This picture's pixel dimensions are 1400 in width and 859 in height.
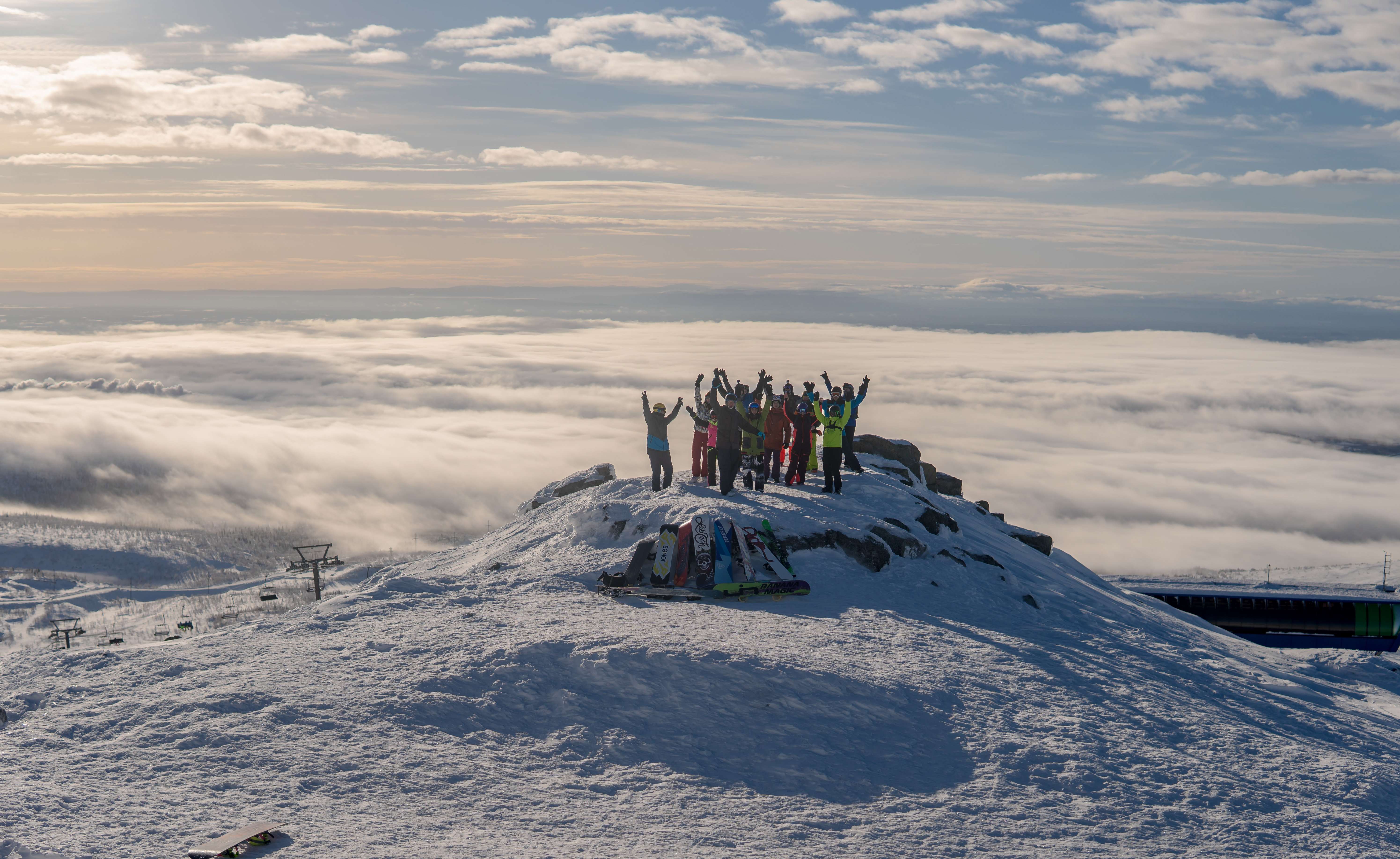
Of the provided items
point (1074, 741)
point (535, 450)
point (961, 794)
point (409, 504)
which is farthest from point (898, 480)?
point (409, 504)

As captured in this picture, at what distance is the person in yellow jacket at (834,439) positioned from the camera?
1942 cm

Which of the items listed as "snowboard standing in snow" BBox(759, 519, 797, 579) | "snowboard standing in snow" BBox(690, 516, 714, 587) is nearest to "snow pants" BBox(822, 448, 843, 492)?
"snowboard standing in snow" BBox(759, 519, 797, 579)

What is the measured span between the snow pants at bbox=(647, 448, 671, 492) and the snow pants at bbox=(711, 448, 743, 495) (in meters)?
1.47

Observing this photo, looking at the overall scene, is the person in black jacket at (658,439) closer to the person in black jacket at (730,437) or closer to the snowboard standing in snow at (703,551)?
the person in black jacket at (730,437)

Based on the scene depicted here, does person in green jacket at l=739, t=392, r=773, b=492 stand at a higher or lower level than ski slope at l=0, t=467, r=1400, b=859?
higher

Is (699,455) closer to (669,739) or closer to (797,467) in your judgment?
(797,467)

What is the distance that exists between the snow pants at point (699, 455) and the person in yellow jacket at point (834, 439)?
113 inches

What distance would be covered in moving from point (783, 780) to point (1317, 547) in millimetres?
169767

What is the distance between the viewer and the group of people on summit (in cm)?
1919

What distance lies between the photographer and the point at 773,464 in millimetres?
21672

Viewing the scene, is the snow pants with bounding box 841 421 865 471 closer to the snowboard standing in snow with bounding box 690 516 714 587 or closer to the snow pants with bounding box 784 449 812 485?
the snow pants with bounding box 784 449 812 485

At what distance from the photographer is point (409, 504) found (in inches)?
7820

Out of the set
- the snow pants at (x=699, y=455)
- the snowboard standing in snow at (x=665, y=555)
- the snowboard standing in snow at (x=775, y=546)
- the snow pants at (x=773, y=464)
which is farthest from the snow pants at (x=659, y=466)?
the snowboard standing in snow at (x=665, y=555)

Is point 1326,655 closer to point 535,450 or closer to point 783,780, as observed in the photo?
point 783,780
